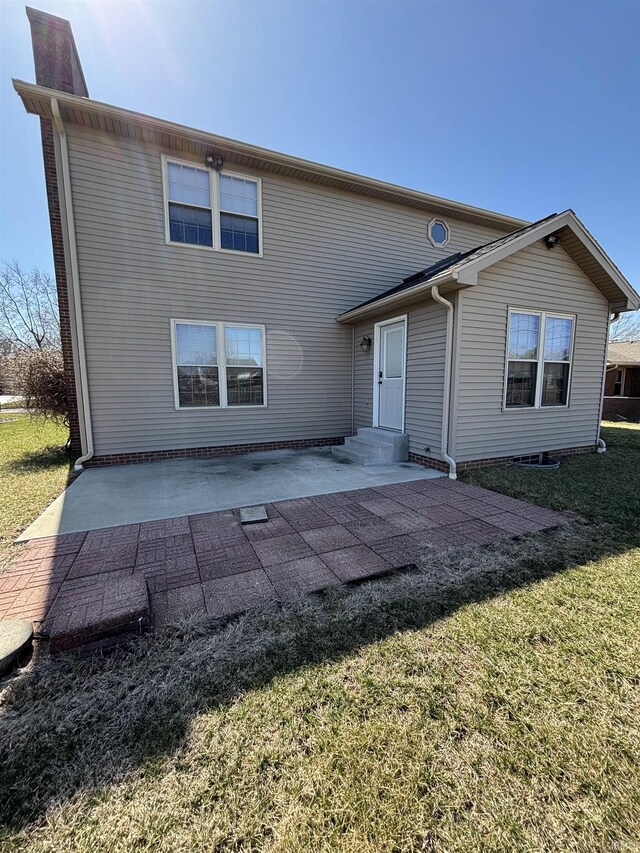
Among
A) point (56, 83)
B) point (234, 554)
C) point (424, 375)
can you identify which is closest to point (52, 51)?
point (56, 83)

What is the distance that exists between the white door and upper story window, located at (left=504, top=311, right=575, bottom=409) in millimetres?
1797

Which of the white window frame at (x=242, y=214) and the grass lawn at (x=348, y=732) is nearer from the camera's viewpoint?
the grass lawn at (x=348, y=732)

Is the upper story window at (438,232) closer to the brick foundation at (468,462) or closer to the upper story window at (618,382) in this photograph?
the brick foundation at (468,462)

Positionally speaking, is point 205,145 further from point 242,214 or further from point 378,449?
point 378,449

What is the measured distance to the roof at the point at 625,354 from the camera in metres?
15.4

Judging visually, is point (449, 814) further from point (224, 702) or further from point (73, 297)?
point (73, 297)

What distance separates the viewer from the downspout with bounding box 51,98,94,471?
18.4ft

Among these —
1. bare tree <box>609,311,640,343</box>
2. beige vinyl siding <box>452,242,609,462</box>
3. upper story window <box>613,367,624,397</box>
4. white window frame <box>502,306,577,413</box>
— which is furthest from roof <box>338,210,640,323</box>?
bare tree <box>609,311,640,343</box>

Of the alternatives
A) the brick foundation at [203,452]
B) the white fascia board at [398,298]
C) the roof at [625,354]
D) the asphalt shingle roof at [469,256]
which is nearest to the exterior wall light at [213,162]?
the white fascia board at [398,298]

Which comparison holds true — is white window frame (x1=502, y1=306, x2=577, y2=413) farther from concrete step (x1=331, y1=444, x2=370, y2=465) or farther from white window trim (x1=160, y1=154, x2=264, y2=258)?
white window trim (x1=160, y1=154, x2=264, y2=258)

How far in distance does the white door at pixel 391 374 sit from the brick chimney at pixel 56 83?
18.5ft

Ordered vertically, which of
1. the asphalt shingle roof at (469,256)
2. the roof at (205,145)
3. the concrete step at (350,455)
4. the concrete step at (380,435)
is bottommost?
the concrete step at (350,455)

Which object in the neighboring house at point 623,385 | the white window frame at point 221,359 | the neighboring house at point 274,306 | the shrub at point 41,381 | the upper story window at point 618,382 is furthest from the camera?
the upper story window at point 618,382

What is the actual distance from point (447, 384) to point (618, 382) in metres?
16.9
